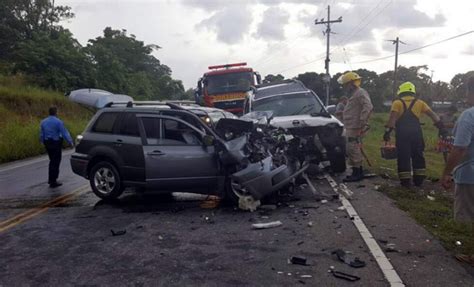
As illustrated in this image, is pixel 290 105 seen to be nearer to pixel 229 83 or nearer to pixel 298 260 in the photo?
pixel 298 260

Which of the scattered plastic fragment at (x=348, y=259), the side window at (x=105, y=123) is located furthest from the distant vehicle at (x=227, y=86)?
the scattered plastic fragment at (x=348, y=259)

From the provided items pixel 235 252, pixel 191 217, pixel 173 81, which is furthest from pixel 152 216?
pixel 173 81

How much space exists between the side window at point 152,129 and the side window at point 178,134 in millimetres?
108

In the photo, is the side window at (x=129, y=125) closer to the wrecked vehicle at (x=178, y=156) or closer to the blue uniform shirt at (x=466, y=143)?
the wrecked vehicle at (x=178, y=156)

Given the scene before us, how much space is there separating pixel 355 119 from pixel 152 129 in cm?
415

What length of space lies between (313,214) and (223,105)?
1464 centimetres

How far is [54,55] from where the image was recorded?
34.1m

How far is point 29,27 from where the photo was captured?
142ft

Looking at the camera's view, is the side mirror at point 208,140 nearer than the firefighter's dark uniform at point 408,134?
Yes

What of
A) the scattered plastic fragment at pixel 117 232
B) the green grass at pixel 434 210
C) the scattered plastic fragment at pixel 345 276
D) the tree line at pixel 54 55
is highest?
the tree line at pixel 54 55

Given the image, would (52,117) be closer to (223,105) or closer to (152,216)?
(152,216)

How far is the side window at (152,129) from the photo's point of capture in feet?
28.1

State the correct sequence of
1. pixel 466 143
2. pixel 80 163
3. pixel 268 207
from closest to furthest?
pixel 466 143 < pixel 268 207 < pixel 80 163

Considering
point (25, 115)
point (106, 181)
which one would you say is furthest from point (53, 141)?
point (25, 115)
